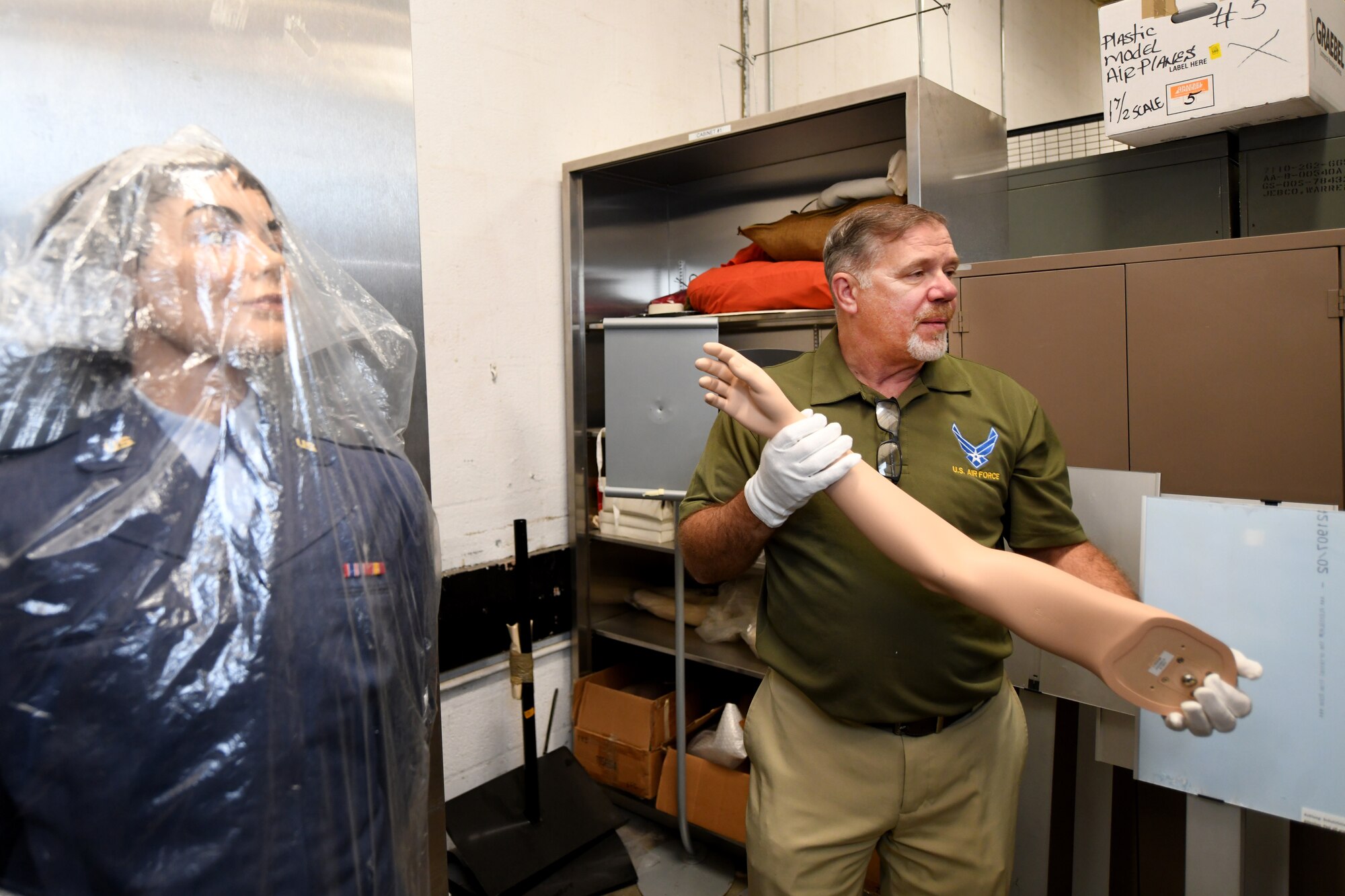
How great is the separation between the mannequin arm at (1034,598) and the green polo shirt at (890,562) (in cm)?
25

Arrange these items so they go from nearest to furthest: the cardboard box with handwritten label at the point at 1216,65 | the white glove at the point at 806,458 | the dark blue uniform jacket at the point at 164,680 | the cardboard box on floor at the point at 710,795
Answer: the dark blue uniform jacket at the point at 164,680
the white glove at the point at 806,458
the cardboard box with handwritten label at the point at 1216,65
the cardboard box on floor at the point at 710,795

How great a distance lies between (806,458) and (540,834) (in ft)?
4.63

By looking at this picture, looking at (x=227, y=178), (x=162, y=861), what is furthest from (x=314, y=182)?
(x=162, y=861)

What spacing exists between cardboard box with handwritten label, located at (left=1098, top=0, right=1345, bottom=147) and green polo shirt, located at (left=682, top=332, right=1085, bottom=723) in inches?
32.1

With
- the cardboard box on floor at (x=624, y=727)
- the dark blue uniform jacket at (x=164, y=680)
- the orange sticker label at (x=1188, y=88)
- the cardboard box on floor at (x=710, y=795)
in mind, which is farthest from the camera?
the cardboard box on floor at (x=624, y=727)

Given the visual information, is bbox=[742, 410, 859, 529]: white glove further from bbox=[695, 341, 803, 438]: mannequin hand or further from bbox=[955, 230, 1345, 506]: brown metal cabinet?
bbox=[955, 230, 1345, 506]: brown metal cabinet

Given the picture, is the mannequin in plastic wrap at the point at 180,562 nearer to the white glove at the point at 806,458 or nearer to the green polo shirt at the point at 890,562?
the white glove at the point at 806,458

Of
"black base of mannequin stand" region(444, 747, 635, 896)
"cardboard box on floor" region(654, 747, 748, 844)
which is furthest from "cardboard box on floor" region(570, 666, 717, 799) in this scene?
"black base of mannequin stand" region(444, 747, 635, 896)

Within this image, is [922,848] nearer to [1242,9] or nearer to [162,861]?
[162,861]

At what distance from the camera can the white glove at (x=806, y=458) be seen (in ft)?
4.00

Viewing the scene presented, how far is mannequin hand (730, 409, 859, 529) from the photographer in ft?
4.00

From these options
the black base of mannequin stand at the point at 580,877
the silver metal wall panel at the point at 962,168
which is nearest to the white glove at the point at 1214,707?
the silver metal wall panel at the point at 962,168

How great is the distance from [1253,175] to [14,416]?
225 cm

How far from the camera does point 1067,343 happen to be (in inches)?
73.6
